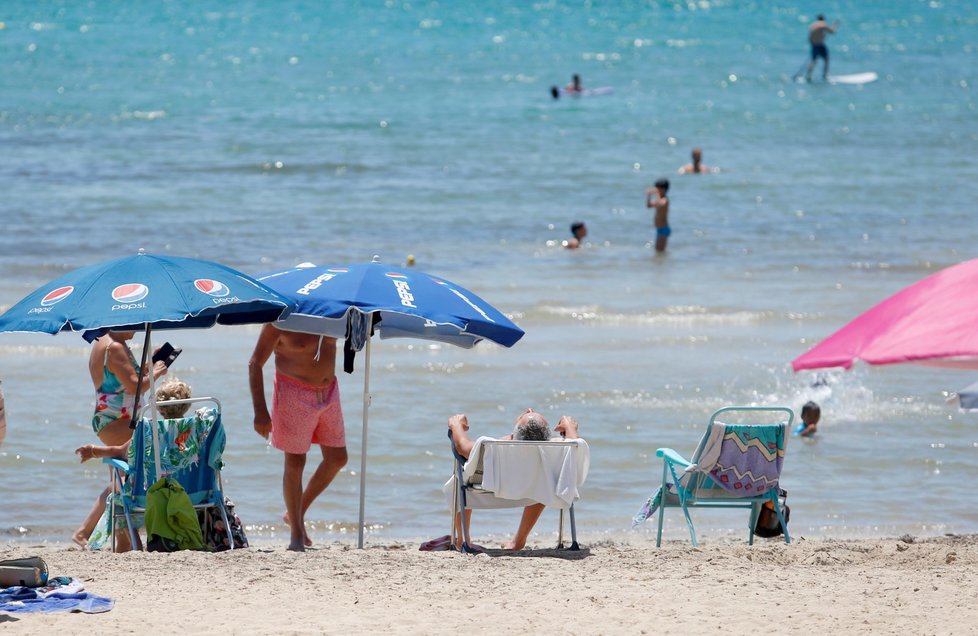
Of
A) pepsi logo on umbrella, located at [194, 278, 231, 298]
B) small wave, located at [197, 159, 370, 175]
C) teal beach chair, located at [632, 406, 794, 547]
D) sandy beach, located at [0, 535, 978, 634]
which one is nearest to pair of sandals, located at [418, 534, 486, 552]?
sandy beach, located at [0, 535, 978, 634]

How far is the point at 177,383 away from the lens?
23.6 feet

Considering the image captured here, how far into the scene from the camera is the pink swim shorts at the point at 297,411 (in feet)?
23.6

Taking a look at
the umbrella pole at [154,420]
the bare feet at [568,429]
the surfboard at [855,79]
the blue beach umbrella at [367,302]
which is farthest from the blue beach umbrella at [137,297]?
the surfboard at [855,79]

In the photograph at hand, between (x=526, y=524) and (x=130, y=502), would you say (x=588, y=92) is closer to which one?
(x=526, y=524)

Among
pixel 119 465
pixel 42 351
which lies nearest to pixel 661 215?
pixel 42 351

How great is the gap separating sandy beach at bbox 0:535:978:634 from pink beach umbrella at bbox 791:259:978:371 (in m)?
1.76

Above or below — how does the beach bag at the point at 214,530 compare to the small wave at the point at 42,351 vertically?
below

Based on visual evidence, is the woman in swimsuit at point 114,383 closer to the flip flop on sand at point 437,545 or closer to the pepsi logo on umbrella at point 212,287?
the pepsi logo on umbrella at point 212,287

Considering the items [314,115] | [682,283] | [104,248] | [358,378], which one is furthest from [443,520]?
[314,115]

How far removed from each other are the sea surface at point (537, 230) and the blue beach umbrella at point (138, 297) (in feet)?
7.66

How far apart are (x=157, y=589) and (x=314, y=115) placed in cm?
2730

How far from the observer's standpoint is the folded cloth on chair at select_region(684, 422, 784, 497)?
738 centimetres

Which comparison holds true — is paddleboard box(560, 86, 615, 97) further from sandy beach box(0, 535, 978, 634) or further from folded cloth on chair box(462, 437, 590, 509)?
folded cloth on chair box(462, 437, 590, 509)

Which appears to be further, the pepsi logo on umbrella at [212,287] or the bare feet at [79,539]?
the bare feet at [79,539]
